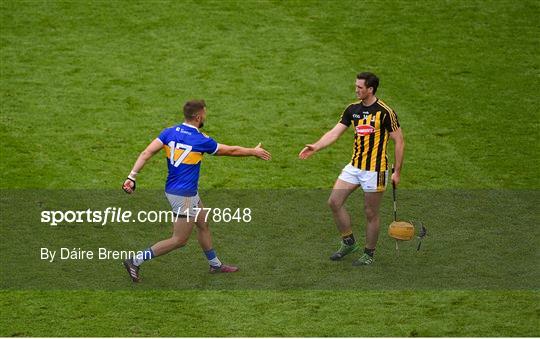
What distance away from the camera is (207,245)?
40.4ft

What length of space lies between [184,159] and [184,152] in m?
0.08

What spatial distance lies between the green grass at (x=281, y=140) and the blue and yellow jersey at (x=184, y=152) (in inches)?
45.3

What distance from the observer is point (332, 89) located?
17969 millimetres

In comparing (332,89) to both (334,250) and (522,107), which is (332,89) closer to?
(522,107)

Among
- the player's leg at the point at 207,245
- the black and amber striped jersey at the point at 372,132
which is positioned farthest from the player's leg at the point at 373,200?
the player's leg at the point at 207,245

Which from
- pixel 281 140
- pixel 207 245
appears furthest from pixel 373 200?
pixel 281 140

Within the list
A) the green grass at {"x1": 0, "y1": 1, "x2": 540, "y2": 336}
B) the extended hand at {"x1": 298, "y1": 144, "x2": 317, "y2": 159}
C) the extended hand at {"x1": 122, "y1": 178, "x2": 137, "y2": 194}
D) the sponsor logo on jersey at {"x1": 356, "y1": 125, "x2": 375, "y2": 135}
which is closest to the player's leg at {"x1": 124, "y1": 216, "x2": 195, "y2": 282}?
the green grass at {"x1": 0, "y1": 1, "x2": 540, "y2": 336}

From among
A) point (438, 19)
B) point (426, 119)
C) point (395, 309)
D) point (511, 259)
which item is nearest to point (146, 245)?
point (395, 309)

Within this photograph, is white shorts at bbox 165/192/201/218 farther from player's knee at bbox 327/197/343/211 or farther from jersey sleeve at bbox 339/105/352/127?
jersey sleeve at bbox 339/105/352/127

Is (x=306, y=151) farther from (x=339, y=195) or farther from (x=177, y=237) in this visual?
(x=177, y=237)

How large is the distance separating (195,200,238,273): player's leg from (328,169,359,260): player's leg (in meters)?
1.31

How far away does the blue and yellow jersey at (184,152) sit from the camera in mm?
11727

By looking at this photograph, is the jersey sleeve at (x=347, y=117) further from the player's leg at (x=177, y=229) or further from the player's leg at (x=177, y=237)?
the player's leg at (x=177, y=237)

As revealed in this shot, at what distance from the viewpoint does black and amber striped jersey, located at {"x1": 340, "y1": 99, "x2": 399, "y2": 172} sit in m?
12.3
